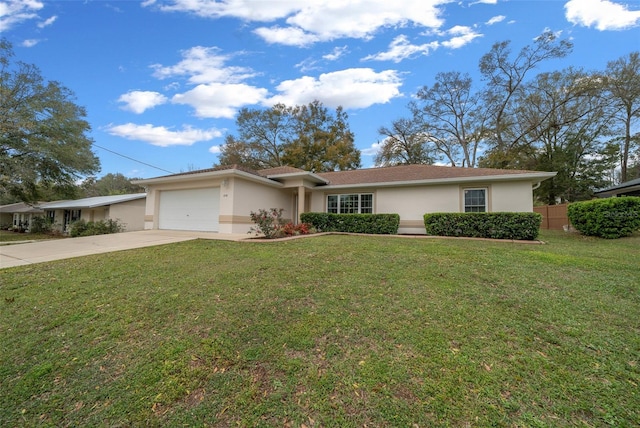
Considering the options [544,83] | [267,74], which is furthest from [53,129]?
[544,83]

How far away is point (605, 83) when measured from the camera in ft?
67.7

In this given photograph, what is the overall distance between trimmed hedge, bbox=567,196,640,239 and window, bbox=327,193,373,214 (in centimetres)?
844

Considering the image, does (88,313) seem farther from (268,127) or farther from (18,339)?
(268,127)

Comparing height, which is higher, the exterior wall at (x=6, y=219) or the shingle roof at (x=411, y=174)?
the shingle roof at (x=411, y=174)

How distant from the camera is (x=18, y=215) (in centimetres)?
2695

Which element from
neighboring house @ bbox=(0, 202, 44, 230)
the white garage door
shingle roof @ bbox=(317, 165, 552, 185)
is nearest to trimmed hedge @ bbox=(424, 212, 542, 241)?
shingle roof @ bbox=(317, 165, 552, 185)

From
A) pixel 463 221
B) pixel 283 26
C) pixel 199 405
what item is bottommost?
pixel 199 405

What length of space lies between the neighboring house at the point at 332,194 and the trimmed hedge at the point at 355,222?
104 centimetres

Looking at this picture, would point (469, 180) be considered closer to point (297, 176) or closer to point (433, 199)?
point (433, 199)

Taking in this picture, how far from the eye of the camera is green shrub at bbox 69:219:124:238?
16.1 m

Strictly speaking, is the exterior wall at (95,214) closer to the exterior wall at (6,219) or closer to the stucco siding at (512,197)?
the exterior wall at (6,219)

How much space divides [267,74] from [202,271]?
12818 millimetres

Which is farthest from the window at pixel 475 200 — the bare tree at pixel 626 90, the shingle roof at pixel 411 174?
the bare tree at pixel 626 90

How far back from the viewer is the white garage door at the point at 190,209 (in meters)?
11.9
